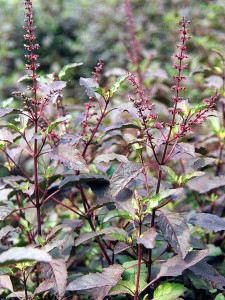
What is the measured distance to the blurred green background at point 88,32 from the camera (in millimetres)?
6121

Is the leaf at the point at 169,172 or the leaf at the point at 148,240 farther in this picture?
the leaf at the point at 169,172

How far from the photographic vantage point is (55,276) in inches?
51.1

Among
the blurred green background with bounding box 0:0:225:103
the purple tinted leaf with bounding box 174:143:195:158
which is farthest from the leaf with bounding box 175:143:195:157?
the blurred green background with bounding box 0:0:225:103

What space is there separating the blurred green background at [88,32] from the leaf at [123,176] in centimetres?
478

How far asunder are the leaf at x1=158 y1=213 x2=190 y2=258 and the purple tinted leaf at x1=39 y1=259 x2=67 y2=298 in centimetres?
41

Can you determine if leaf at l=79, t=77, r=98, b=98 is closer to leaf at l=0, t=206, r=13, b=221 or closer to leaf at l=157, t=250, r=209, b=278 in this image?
leaf at l=0, t=206, r=13, b=221

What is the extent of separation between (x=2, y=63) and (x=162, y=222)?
6361mm

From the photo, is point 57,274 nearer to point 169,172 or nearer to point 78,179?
point 78,179

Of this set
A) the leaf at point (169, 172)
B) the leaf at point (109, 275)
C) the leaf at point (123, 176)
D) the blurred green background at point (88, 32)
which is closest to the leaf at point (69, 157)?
the leaf at point (123, 176)

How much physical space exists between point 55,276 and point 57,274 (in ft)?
0.03

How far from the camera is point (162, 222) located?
52.0 inches

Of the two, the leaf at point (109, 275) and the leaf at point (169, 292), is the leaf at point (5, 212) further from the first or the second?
the leaf at point (169, 292)

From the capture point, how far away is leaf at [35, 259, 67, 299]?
1264 mm

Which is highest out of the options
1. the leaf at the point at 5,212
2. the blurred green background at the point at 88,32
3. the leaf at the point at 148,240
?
the blurred green background at the point at 88,32
